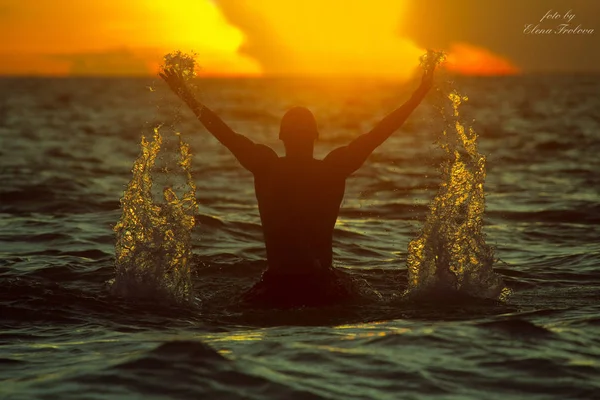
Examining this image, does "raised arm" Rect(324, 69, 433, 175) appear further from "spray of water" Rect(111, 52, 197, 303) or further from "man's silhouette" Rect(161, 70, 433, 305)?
"spray of water" Rect(111, 52, 197, 303)

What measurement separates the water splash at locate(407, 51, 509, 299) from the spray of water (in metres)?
2.33

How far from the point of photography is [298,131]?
8.24m

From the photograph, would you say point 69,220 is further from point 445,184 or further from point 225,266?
point 445,184

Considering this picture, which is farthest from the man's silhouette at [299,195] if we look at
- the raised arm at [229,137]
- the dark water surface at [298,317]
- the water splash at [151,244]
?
the water splash at [151,244]

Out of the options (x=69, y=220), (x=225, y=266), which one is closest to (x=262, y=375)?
(x=225, y=266)

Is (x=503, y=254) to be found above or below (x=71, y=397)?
above

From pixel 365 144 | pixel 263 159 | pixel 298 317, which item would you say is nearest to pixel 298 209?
pixel 263 159

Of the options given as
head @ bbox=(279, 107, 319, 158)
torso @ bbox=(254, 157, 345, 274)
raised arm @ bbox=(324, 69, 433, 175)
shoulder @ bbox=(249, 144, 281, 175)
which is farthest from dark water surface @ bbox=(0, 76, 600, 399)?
head @ bbox=(279, 107, 319, 158)

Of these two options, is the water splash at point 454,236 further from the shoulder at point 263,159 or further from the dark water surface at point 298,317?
the shoulder at point 263,159

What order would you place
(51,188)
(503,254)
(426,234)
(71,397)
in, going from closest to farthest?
(71,397) → (426,234) → (503,254) → (51,188)

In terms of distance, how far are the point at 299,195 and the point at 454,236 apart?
2139 millimetres

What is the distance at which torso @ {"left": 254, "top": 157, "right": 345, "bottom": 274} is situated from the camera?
8.40 m

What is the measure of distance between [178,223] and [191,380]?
3.58 metres

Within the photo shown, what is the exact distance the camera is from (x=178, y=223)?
388 inches
